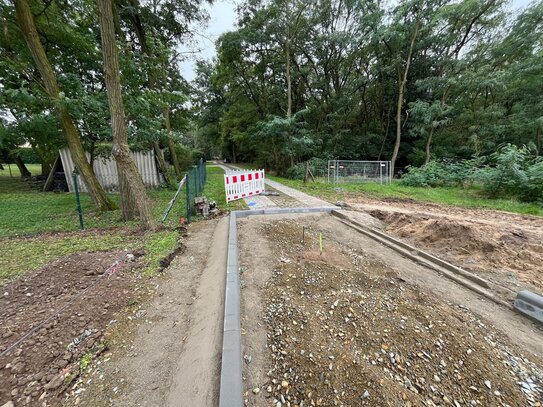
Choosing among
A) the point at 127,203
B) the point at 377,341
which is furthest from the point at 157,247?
the point at 377,341

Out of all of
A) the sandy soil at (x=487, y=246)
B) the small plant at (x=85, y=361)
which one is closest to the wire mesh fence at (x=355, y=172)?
the sandy soil at (x=487, y=246)

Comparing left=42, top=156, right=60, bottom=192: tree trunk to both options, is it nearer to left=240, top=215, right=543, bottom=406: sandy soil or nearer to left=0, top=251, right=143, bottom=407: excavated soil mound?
left=0, top=251, right=143, bottom=407: excavated soil mound

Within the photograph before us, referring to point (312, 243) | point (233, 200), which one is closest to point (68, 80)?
point (233, 200)

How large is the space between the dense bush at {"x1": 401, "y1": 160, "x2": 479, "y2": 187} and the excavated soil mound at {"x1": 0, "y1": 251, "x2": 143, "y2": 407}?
14.3m

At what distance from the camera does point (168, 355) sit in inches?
75.4

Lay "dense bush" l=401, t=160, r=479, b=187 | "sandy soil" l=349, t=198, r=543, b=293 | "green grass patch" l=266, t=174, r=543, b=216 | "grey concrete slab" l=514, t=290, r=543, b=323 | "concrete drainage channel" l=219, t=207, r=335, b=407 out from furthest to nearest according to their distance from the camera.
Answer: "dense bush" l=401, t=160, r=479, b=187 < "green grass patch" l=266, t=174, r=543, b=216 < "sandy soil" l=349, t=198, r=543, b=293 < "grey concrete slab" l=514, t=290, r=543, b=323 < "concrete drainage channel" l=219, t=207, r=335, b=407

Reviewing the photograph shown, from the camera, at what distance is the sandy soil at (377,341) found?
158 centimetres

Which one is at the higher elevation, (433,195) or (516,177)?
(516,177)

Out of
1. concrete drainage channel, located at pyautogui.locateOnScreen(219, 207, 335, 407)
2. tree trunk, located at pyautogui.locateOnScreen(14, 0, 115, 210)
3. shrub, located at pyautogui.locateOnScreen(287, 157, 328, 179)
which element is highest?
tree trunk, located at pyautogui.locateOnScreen(14, 0, 115, 210)

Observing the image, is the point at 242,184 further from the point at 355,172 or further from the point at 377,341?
the point at 355,172

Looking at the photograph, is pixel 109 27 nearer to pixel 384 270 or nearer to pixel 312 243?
pixel 312 243

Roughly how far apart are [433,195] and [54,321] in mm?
12515

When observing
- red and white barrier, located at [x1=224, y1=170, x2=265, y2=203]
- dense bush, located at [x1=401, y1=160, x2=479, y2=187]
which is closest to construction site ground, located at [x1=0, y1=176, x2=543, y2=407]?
red and white barrier, located at [x1=224, y1=170, x2=265, y2=203]

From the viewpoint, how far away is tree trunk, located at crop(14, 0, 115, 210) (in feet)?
16.0
